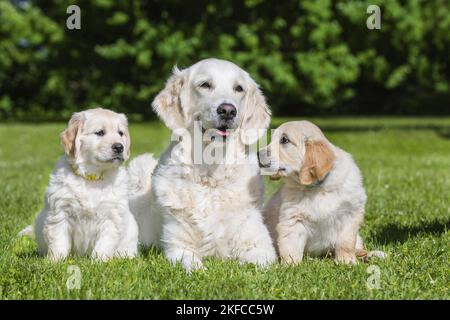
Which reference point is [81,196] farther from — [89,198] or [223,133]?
[223,133]

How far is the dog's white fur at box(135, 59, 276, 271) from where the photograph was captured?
17.0 feet

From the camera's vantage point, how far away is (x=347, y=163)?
557cm

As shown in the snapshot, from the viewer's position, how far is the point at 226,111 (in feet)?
16.2

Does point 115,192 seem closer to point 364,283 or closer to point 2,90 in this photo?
point 364,283

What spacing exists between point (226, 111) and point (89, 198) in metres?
1.31

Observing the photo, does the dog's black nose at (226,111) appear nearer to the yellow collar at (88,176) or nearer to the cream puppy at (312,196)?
the cream puppy at (312,196)

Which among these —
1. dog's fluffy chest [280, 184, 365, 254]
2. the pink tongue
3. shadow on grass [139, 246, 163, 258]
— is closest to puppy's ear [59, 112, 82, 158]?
Answer: shadow on grass [139, 246, 163, 258]

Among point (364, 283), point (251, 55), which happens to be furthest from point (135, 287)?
point (251, 55)

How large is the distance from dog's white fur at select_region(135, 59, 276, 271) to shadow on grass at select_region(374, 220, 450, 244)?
144 cm

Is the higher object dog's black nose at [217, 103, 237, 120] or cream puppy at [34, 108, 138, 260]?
dog's black nose at [217, 103, 237, 120]

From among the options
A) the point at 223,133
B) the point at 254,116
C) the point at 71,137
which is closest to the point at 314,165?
the point at 254,116

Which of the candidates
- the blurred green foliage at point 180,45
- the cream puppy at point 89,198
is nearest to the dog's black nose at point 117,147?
the cream puppy at point 89,198

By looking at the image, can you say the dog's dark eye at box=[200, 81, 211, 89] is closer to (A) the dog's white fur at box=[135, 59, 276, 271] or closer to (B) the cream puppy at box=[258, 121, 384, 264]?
(A) the dog's white fur at box=[135, 59, 276, 271]

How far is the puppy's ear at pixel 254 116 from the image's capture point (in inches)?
210
